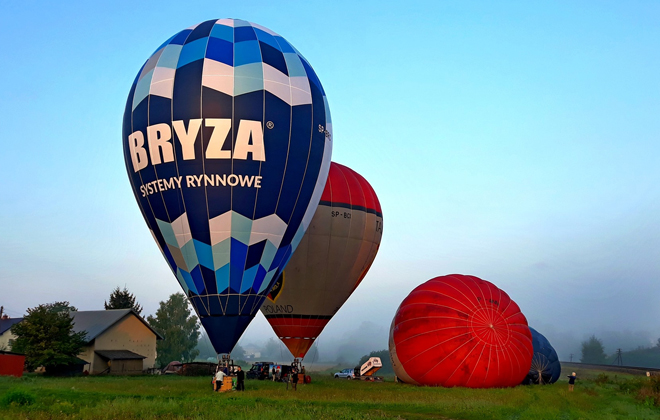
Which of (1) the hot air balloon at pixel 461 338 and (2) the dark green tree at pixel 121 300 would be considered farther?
(2) the dark green tree at pixel 121 300

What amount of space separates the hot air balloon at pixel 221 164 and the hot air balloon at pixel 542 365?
1715 cm

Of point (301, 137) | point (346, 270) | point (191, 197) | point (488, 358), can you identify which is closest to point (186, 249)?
point (191, 197)

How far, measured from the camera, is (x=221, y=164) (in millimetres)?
19328

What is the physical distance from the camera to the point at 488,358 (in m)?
23.7

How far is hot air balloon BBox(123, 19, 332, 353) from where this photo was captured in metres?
19.4

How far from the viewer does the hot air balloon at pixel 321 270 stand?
28.5 metres

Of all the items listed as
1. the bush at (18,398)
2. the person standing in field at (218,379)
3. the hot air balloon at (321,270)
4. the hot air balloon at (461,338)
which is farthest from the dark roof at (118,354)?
the bush at (18,398)

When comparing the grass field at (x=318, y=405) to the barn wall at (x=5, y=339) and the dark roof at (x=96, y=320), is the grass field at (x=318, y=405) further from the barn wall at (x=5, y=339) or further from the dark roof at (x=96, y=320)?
the barn wall at (x=5, y=339)

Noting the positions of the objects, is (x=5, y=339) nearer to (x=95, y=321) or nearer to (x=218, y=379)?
(x=95, y=321)

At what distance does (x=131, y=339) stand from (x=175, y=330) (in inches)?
1062

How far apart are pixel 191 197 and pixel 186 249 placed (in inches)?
77.1

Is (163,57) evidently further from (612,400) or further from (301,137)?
(612,400)

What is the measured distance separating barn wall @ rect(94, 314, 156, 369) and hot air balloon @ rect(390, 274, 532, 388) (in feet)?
89.4

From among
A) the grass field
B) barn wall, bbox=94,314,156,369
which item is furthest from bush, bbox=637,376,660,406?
barn wall, bbox=94,314,156,369
